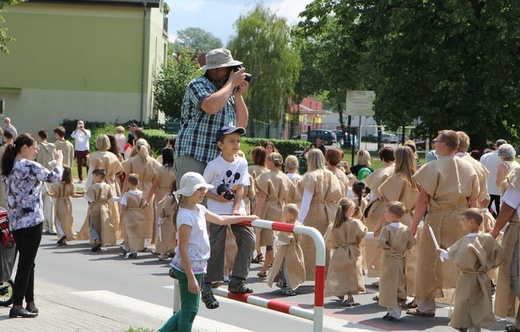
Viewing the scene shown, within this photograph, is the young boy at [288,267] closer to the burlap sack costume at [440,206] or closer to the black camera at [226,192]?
the burlap sack costume at [440,206]

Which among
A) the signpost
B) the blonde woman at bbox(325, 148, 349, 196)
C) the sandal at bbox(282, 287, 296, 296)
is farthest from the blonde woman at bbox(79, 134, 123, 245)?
the signpost

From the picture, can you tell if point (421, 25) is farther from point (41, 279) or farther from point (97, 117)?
point (41, 279)

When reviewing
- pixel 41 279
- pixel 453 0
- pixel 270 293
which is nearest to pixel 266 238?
pixel 270 293

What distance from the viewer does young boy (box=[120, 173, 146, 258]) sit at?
16.0 metres

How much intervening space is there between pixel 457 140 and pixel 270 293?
336 cm

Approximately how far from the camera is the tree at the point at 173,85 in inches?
1960

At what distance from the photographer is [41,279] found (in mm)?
13055

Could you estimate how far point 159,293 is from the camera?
1223cm

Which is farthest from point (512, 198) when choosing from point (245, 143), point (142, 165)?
point (245, 143)

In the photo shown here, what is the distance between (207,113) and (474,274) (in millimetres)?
3552

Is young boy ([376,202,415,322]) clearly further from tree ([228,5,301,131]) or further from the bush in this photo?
tree ([228,5,301,131])

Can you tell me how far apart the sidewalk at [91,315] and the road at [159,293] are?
36 mm

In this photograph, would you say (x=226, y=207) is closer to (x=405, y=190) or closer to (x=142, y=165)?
(x=405, y=190)

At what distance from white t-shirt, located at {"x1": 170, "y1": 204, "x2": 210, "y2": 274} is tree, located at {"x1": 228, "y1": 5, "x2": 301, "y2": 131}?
54971mm
